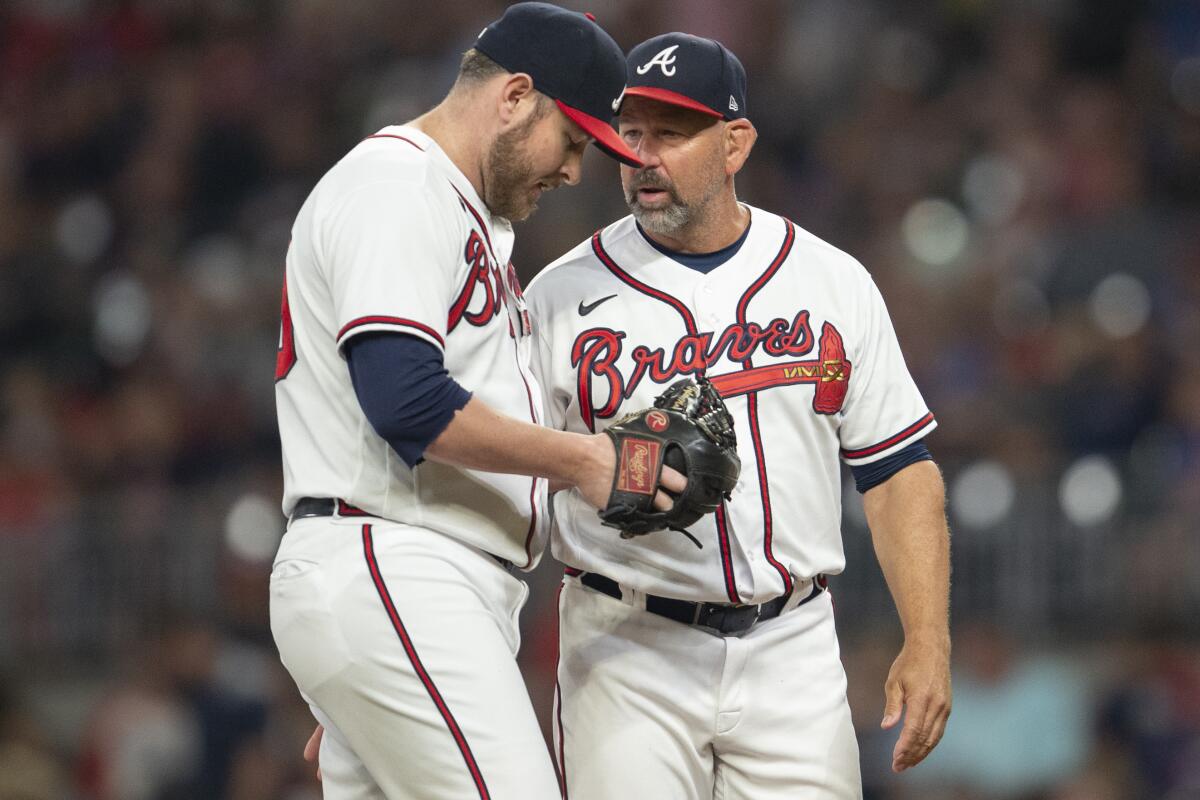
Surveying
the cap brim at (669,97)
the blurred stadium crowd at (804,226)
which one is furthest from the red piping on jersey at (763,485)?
the blurred stadium crowd at (804,226)

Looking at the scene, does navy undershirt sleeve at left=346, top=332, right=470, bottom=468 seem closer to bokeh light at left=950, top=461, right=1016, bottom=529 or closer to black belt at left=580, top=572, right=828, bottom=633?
black belt at left=580, top=572, right=828, bottom=633

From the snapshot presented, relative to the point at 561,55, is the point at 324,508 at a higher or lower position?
lower

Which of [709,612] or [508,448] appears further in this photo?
[709,612]

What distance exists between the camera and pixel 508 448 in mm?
2578

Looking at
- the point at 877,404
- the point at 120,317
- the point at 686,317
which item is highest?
the point at 686,317

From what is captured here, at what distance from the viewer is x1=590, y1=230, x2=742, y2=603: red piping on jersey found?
3.15m

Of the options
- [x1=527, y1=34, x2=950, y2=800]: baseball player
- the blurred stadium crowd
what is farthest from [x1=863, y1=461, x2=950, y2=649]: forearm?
the blurred stadium crowd

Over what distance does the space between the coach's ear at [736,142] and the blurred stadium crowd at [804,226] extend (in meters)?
2.54

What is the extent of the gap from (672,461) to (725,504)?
48 cm

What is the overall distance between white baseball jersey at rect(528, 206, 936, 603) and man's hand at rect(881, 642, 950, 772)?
25 centimetres

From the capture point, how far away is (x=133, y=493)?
667 cm

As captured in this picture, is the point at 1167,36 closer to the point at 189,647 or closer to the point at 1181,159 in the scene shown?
the point at 1181,159

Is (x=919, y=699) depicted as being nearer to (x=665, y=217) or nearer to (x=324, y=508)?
(x=665, y=217)

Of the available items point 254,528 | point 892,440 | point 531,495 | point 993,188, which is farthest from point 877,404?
point 993,188
